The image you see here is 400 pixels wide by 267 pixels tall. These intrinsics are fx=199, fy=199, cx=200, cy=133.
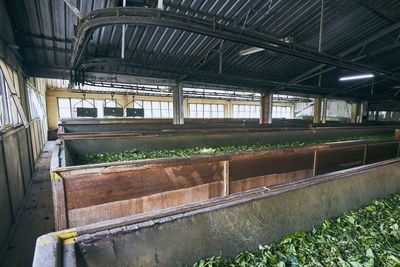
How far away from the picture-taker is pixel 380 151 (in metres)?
4.30

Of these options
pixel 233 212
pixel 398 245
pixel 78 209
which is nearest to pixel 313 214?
pixel 398 245

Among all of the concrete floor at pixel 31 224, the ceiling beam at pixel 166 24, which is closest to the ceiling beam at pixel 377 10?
the ceiling beam at pixel 166 24

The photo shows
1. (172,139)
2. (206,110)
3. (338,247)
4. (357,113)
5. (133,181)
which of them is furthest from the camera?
(206,110)

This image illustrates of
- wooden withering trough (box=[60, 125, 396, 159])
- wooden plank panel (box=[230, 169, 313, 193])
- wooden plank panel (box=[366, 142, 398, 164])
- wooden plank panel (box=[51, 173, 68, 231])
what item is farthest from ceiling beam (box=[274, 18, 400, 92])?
wooden plank panel (box=[51, 173, 68, 231])

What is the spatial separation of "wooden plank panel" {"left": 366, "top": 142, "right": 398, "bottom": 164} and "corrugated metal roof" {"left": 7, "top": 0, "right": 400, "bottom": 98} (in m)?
3.58

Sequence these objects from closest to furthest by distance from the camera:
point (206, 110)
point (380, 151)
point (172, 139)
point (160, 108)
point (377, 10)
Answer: point (172, 139) < point (380, 151) < point (377, 10) < point (160, 108) < point (206, 110)

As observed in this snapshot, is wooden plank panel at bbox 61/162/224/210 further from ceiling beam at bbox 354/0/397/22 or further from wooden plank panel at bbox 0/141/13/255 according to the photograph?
ceiling beam at bbox 354/0/397/22

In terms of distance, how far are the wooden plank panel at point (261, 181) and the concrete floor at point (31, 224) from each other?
2.39 metres

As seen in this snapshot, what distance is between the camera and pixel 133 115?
13680mm

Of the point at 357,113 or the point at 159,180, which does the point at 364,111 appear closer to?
the point at 357,113

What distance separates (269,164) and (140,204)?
184 cm

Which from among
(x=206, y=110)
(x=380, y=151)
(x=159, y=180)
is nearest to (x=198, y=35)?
(x=159, y=180)

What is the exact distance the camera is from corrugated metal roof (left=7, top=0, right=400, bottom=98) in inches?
159

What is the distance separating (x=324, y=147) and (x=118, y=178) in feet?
10.6
